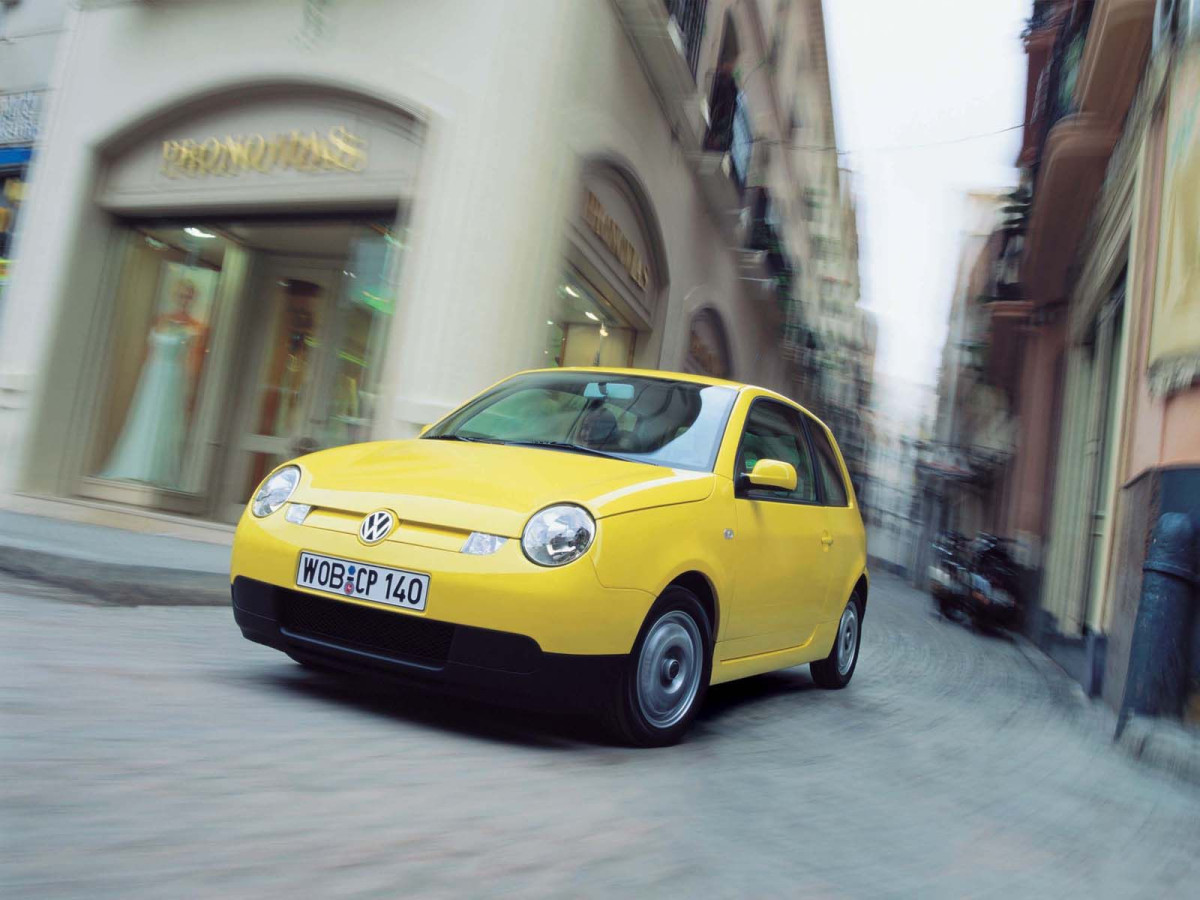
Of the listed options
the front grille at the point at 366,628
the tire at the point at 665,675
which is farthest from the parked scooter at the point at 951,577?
the front grille at the point at 366,628

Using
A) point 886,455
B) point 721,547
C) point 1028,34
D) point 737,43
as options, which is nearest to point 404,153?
point 721,547

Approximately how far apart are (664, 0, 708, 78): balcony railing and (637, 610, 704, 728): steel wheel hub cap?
950 centimetres

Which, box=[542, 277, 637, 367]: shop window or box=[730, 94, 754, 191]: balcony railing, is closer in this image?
box=[542, 277, 637, 367]: shop window

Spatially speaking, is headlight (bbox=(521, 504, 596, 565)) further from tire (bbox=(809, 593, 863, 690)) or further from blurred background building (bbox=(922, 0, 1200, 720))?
blurred background building (bbox=(922, 0, 1200, 720))

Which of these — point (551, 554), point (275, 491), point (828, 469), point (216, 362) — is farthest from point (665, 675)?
point (216, 362)

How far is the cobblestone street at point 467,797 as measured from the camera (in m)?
2.29

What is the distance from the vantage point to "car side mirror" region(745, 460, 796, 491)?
450cm

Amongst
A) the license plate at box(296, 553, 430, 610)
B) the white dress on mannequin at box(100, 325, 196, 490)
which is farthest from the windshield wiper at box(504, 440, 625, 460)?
the white dress on mannequin at box(100, 325, 196, 490)

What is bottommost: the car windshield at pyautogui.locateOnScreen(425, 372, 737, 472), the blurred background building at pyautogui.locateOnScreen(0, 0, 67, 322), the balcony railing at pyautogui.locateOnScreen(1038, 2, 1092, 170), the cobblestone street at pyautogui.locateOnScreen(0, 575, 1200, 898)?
the cobblestone street at pyautogui.locateOnScreen(0, 575, 1200, 898)

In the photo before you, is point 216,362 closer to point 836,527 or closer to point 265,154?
point 265,154

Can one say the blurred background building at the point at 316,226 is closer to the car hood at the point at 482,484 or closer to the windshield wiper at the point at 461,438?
the windshield wiper at the point at 461,438

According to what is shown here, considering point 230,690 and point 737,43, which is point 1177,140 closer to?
point 230,690

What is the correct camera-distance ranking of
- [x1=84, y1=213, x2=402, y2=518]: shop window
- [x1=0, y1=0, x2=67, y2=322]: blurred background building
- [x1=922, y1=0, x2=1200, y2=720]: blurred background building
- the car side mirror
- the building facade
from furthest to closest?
[x1=0, y1=0, x2=67, y2=322]: blurred background building < [x1=84, y1=213, x2=402, y2=518]: shop window < [x1=922, y1=0, x2=1200, y2=720]: blurred background building < the building facade < the car side mirror

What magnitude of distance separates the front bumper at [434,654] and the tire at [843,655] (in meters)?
2.82
